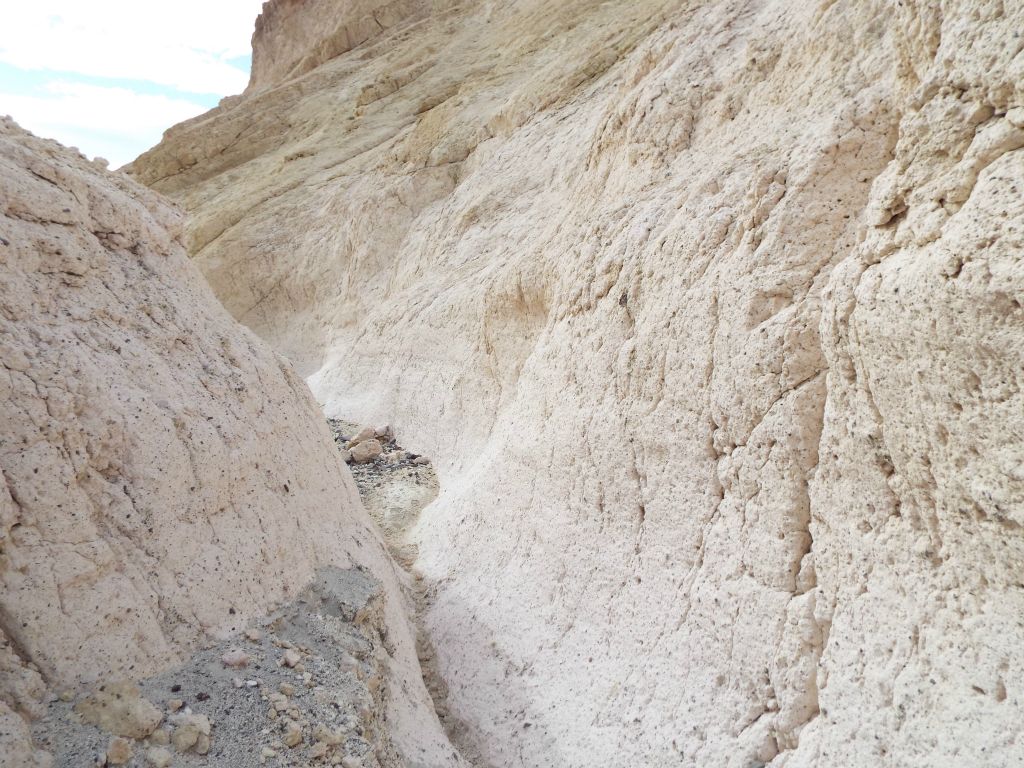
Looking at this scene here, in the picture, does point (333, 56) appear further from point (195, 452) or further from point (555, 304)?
point (195, 452)

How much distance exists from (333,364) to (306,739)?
9.52 m

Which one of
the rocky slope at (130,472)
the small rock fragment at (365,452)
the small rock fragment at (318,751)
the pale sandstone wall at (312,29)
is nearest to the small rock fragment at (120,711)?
the rocky slope at (130,472)

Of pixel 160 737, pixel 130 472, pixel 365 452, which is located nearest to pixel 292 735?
pixel 160 737

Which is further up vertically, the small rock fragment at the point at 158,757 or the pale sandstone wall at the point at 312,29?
the pale sandstone wall at the point at 312,29

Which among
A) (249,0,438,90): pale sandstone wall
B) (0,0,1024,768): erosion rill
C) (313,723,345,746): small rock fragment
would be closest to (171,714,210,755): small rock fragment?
(0,0,1024,768): erosion rill

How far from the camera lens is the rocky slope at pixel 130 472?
2584 mm

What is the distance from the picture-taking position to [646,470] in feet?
13.8

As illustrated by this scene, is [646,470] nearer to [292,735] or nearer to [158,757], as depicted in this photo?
[292,735]

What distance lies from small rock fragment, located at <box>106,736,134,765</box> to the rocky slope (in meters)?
0.08

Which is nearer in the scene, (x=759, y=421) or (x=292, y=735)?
(x=292, y=735)

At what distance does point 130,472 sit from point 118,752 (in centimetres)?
114

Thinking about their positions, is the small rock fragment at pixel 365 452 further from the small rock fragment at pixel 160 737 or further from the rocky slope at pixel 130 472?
the small rock fragment at pixel 160 737

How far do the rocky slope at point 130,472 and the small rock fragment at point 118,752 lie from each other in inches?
3.2

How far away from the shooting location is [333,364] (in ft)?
39.2
